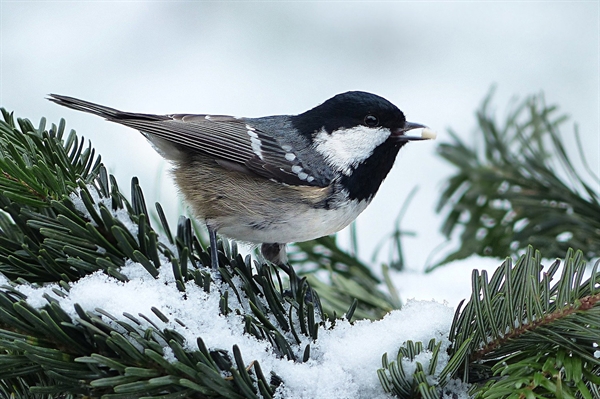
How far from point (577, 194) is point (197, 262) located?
908mm

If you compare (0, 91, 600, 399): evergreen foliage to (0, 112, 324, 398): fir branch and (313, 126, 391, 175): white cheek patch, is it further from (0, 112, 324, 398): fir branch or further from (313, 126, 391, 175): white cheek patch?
(313, 126, 391, 175): white cheek patch

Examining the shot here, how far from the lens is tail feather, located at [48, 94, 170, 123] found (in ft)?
4.16

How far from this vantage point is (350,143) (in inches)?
65.1

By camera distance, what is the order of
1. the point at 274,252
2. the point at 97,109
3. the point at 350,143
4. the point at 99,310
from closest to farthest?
the point at 99,310 < the point at 97,109 < the point at 274,252 < the point at 350,143

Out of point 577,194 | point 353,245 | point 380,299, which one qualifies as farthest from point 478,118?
point 380,299

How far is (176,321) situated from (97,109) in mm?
721

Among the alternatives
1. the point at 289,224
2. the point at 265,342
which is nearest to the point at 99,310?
the point at 265,342

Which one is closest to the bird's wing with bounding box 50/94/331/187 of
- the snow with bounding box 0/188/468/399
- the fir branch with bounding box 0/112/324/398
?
the fir branch with bounding box 0/112/324/398

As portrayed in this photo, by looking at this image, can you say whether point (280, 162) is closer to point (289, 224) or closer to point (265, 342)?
point (289, 224)

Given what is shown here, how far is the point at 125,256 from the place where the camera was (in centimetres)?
92

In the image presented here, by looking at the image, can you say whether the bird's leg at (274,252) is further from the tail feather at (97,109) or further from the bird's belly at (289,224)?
the tail feather at (97,109)

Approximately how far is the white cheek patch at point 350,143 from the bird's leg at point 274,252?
0.82 ft

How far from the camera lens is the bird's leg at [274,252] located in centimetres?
150

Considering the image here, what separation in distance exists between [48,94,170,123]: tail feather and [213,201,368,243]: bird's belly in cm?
28
